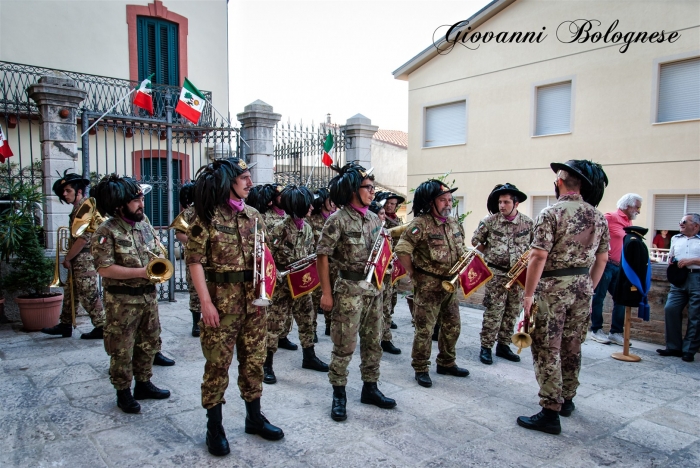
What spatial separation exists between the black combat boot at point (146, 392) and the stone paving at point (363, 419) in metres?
0.06

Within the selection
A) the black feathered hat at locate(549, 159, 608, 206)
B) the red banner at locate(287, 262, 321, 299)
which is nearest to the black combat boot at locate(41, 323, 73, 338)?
the red banner at locate(287, 262, 321, 299)

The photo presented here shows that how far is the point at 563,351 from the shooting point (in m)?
4.32

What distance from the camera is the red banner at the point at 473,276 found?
5133 mm

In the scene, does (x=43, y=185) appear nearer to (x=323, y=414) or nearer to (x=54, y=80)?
(x=54, y=80)

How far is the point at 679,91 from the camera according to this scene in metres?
12.6

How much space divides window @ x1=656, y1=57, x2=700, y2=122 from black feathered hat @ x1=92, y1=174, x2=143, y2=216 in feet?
43.3

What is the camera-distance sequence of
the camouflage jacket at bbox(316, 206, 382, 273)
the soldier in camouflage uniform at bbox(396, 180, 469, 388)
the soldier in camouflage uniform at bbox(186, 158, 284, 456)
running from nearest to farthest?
1. the soldier in camouflage uniform at bbox(186, 158, 284, 456)
2. the camouflage jacket at bbox(316, 206, 382, 273)
3. the soldier in camouflage uniform at bbox(396, 180, 469, 388)

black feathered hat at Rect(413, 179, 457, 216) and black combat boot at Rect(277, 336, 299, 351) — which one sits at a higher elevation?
black feathered hat at Rect(413, 179, 457, 216)

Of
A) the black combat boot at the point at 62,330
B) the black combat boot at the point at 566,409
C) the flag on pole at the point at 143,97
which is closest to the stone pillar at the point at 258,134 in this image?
the flag on pole at the point at 143,97

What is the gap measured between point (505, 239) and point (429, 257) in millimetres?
1405

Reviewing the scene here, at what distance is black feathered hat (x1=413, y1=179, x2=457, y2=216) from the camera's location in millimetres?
5066

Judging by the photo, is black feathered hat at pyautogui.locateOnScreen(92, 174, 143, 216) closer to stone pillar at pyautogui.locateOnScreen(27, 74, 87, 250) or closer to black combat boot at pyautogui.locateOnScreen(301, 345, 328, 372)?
black combat boot at pyautogui.locateOnScreen(301, 345, 328, 372)

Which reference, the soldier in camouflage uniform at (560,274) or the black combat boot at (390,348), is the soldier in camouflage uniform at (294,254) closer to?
the black combat boot at (390,348)

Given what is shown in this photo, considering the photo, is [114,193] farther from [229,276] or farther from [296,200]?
[296,200]
